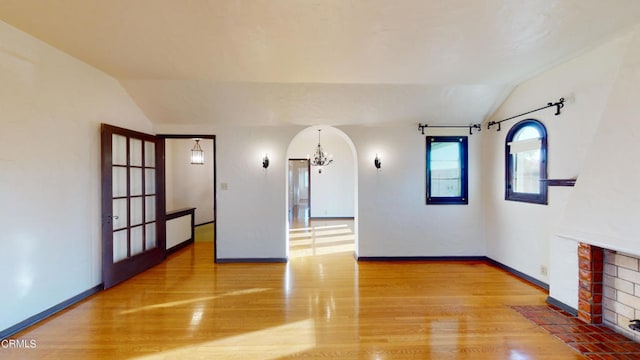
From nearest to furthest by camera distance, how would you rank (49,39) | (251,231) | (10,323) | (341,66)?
1. (10,323)
2. (49,39)
3. (341,66)
4. (251,231)

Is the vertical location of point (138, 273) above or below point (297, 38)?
below

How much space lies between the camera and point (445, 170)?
4.51 meters

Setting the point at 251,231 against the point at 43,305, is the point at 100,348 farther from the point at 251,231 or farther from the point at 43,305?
the point at 251,231

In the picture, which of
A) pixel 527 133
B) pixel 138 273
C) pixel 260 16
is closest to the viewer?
pixel 260 16

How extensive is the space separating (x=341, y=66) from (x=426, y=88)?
1.45 m

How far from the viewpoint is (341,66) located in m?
2.91

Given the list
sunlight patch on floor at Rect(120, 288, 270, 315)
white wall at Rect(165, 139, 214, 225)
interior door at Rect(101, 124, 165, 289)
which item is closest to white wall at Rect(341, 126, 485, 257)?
sunlight patch on floor at Rect(120, 288, 270, 315)

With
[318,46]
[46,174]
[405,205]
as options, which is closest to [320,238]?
[405,205]

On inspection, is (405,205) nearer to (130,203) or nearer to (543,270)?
(543,270)

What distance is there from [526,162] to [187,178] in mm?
7001

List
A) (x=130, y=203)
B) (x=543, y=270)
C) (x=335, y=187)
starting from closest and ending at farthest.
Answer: (x=543, y=270) < (x=130, y=203) < (x=335, y=187)

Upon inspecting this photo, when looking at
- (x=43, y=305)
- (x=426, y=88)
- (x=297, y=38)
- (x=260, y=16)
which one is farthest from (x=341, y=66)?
(x=43, y=305)

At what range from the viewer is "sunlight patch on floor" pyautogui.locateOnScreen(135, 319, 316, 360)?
6.80 feet

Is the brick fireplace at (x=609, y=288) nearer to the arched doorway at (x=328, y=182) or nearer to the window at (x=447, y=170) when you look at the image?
the window at (x=447, y=170)
